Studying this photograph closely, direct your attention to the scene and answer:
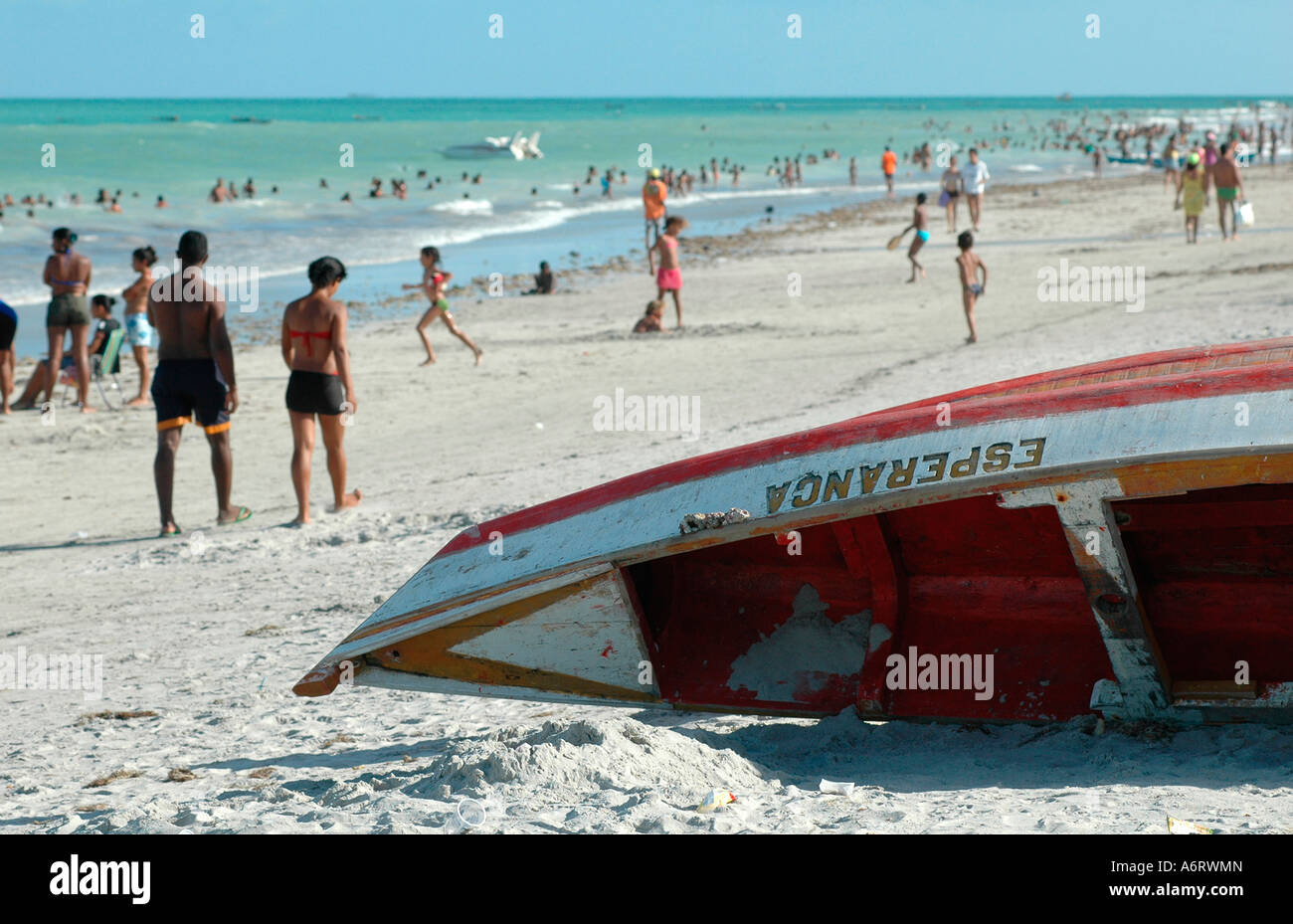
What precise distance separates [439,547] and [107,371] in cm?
644

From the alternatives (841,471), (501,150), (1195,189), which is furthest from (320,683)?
(501,150)

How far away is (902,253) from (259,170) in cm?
3384

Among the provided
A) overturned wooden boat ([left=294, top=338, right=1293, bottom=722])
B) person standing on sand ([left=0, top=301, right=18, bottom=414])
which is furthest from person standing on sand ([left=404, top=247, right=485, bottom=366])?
overturned wooden boat ([left=294, top=338, right=1293, bottom=722])

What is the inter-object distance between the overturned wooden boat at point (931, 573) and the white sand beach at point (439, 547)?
212 mm

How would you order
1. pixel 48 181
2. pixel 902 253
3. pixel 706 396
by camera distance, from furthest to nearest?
pixel 48 181 → pixel 902 253 → pixel 706 396

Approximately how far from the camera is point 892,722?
14.9 ft

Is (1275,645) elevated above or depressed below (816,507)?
below

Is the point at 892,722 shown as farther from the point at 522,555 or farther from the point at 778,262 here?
the point at 778,262

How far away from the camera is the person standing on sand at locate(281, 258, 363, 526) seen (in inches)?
307

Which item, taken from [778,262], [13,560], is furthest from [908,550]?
[778,262]

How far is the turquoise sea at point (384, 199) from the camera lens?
2492 centimetres

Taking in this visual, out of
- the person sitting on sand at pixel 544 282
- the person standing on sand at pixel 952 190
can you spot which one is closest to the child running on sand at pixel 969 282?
the person sitting on sand at pixel 544 282

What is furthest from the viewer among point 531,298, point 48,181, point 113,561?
point 48,181

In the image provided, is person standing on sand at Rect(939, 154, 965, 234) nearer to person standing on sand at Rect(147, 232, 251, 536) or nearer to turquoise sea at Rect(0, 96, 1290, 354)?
turquoise sea at Rect(0, 96, 1290, 354)
